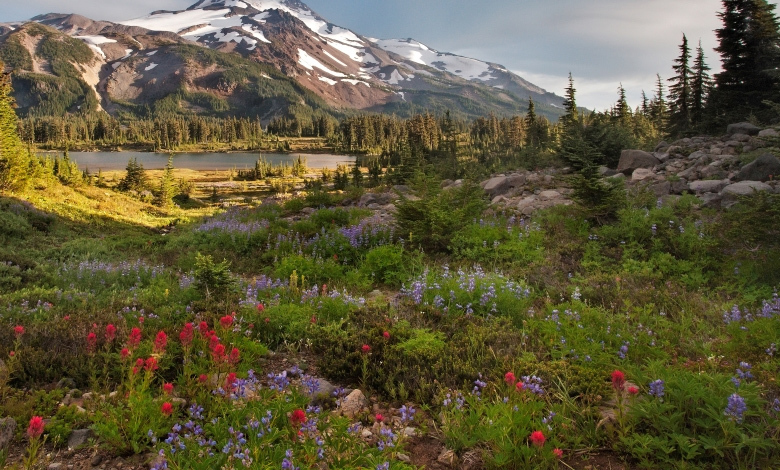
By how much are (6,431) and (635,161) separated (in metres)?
19.9

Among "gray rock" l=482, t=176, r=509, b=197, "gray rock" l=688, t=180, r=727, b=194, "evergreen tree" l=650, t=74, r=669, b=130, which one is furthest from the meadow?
"evergreen tree" l=650, t=74, r=669, b=130

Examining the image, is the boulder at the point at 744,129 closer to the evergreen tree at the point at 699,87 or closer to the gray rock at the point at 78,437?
the evergreen tree at the point at 699,87

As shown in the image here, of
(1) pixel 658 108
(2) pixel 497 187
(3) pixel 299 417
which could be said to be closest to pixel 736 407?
(3) pixel 299 417

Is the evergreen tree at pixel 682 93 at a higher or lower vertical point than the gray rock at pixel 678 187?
higher

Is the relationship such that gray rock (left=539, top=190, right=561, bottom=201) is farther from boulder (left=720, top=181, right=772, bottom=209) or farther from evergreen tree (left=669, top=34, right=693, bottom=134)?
evergreen tree (left=669, top=34, right=693, bottom=134)

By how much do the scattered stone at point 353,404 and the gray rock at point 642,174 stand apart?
46.3 feet

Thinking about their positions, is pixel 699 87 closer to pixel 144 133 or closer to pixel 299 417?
pixel 299 417

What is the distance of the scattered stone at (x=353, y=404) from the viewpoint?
388 centimetres

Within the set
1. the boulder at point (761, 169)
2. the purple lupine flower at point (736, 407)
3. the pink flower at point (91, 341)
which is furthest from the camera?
the boulder at point (761, 169)

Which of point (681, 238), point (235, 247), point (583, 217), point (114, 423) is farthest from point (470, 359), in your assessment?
point (235, 247)

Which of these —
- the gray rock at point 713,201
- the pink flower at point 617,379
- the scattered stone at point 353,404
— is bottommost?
the scattered stone at point 353,404

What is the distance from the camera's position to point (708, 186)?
1166cm

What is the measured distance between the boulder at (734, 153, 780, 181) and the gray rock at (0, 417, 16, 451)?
15867 millimetres

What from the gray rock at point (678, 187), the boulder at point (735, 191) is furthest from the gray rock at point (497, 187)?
the boulder at point (735, 191)
